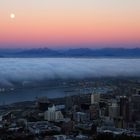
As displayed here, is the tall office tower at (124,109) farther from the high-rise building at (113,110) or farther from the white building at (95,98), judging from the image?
the white building at (95,98)

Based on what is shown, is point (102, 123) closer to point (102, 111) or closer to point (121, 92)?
point (102, 111)

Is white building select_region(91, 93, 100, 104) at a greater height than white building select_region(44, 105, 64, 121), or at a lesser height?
greater

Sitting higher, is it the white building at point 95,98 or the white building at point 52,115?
the white building at point 95,98

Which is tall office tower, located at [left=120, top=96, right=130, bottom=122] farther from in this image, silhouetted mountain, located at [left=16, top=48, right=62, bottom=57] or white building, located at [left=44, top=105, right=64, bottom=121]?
silhouetted mountain, located at [left=16, top=48, right=62, bottom=57]

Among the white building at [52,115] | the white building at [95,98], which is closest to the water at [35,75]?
the white building at [95,98]

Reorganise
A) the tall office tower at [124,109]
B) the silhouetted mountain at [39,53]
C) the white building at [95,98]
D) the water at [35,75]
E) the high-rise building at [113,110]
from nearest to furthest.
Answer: the tall office tower at [124,109] → the high-rise building at [113,110] → the white building at [95,98] → the water at [35,75] → the silhouetted mountain at [39,53]

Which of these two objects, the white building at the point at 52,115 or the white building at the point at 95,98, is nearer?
the white building at the point at 52,115

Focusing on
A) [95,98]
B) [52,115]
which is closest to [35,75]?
[95,98]

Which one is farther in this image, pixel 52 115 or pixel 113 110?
pixel 113 110

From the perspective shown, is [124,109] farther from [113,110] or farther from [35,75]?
[35,75]

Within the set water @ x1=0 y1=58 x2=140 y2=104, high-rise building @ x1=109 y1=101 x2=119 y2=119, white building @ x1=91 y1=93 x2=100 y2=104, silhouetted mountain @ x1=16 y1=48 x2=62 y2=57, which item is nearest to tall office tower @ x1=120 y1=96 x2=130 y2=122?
high-rise building @ x1=109 y1=101 x2=119 y2=119

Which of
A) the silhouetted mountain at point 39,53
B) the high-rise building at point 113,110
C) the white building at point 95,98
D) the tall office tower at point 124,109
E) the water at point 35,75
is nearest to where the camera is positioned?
the tall office tower at point 124,109

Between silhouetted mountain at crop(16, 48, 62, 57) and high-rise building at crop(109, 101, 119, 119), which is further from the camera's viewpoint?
silhouetted mountain at crop(16, 48, 62, 57)
